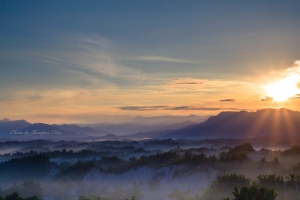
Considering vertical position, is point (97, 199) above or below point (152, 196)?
A: above

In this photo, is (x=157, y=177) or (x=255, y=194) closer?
(x=255, y=194)

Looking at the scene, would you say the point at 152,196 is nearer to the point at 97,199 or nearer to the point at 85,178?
the point at 85,178

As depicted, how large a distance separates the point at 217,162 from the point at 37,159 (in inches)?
2454

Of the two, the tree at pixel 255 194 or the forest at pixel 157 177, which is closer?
the tree at pixel 255 194

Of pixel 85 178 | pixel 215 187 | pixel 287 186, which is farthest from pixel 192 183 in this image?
pixel 85 178

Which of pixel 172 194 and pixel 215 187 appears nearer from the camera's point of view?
pixel 215 187

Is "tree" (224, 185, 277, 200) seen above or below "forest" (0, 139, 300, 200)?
above

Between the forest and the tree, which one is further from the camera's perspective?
the forest

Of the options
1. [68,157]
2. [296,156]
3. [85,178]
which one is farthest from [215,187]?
[68,157]

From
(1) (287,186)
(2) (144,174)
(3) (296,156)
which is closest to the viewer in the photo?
(1) (287,186)

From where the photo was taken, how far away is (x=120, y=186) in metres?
84.2

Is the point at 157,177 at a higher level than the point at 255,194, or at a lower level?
lower

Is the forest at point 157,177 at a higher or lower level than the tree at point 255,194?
lower

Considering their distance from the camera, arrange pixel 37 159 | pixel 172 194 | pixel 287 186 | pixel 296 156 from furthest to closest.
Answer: pixel 37 159
pixel 296 156
pixel 172 194
pixel 287 186
